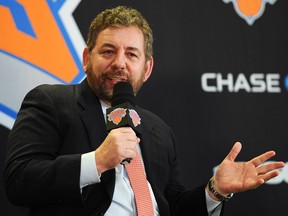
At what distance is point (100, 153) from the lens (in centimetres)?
148

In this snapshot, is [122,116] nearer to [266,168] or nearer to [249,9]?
[266,168]

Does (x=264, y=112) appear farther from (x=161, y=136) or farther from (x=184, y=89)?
(x=161, y=136)

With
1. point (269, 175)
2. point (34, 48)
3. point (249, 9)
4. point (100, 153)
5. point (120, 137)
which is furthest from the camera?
point (249, 9)

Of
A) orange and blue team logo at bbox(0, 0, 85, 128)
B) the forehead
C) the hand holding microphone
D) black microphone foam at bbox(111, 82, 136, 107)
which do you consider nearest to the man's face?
the forehead

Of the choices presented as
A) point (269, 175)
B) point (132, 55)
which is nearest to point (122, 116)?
point (132, 55)

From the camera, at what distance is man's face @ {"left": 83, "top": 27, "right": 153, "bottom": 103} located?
1.79 metres

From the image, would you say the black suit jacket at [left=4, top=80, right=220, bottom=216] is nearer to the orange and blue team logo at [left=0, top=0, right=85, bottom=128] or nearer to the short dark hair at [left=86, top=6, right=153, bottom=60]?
the short dark hair at [left=86, top=6, right=153, bottom=60]

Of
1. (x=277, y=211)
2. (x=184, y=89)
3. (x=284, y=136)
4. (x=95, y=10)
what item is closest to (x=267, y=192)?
(x=277, y=211)

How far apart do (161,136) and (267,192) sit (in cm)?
92

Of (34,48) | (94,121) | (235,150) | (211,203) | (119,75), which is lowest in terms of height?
(211,203)

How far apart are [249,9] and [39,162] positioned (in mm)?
1659

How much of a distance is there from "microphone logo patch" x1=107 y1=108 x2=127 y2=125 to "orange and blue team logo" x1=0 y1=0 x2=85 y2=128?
3.51 ft

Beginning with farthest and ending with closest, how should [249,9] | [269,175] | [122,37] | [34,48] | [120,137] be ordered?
1. [249,9]
2. [34,48]
3. [122,37]
4. [269,175]
5. [120,137]

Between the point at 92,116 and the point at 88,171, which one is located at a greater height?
the point at 92,116
